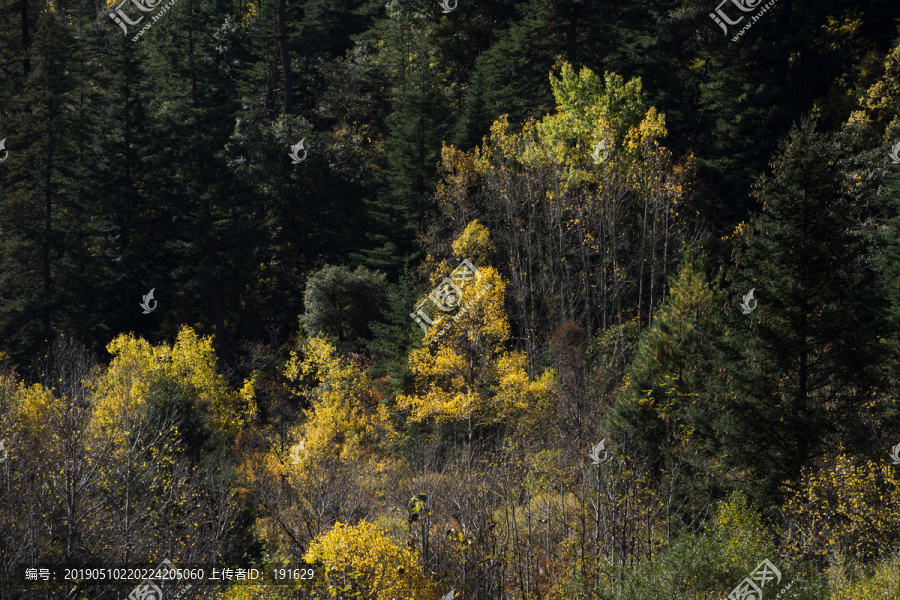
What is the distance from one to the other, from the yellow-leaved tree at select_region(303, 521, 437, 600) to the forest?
5 centimetres

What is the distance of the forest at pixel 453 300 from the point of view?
46.6ft

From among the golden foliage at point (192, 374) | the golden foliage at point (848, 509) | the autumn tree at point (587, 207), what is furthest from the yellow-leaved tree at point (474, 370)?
the golden foliage at point (848, 509)

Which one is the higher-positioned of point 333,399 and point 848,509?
point 848,509

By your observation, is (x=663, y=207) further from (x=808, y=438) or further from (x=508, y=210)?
(x=808, y=438)

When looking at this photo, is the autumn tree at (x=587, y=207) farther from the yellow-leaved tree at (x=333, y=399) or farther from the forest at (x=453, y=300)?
the yellow-leaved tree at (x=333, y=399)

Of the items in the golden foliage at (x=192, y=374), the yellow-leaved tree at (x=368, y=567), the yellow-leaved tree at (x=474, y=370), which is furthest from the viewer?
the golden foliage at (x=192, y=374)

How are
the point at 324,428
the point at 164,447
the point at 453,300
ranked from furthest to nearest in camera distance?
the point at 453,300 < the point at 324,428 < the point at 164,447

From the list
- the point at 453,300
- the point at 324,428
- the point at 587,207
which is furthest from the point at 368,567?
the point at 587,207

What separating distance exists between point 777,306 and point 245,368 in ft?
102

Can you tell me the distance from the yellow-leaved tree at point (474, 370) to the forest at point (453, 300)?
0.50 ft

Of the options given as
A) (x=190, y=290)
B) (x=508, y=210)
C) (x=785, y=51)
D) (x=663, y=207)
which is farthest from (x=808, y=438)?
(x=190, y=290)

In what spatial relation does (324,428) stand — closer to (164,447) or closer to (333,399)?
(333,399)

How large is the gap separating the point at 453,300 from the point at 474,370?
3273 millimetres

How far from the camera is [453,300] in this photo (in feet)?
104
